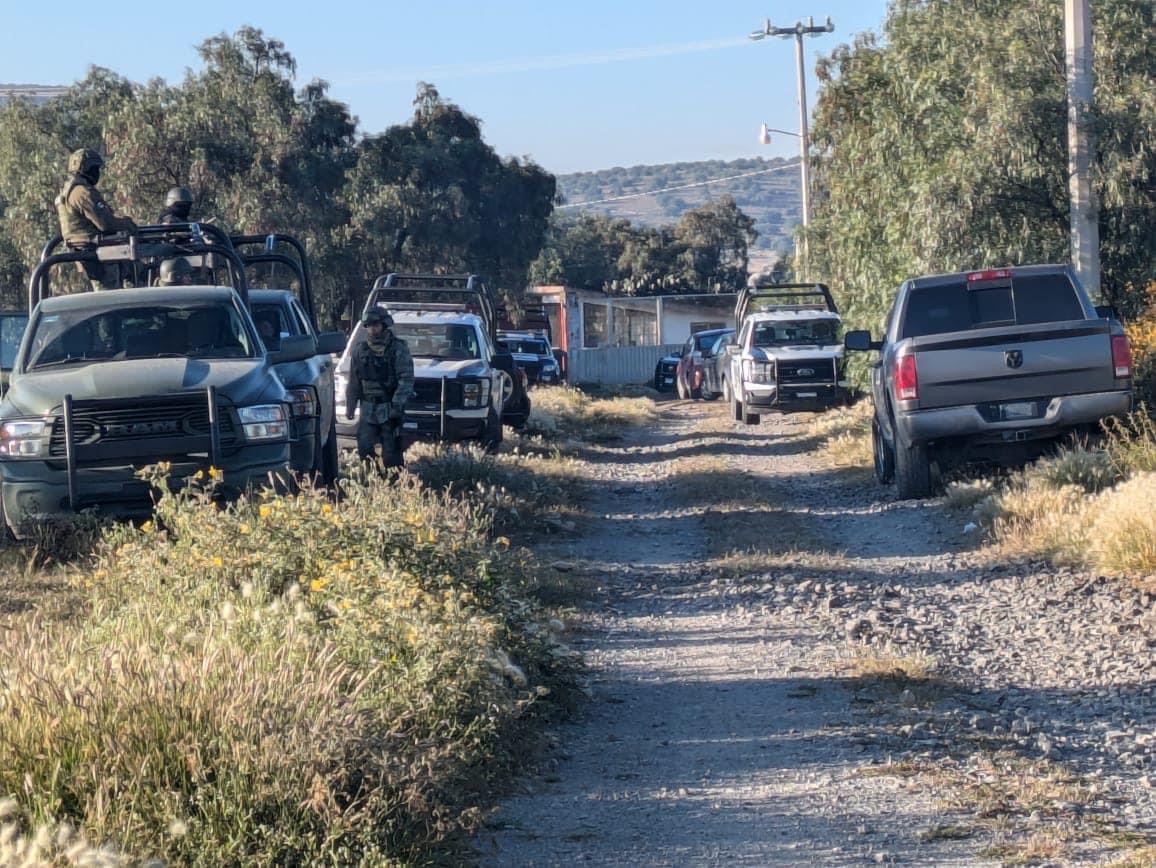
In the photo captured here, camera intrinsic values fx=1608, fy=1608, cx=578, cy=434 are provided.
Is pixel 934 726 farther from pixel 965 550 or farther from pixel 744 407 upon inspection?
pixel 744 407

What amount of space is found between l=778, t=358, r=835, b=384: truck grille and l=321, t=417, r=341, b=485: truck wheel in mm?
13459

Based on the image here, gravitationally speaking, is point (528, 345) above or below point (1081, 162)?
below

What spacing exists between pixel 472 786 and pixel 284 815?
1.26m

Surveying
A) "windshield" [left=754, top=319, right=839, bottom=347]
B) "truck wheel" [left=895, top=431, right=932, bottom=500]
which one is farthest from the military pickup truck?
"windshield" [left=754, top=319, right=839, bottom=347]

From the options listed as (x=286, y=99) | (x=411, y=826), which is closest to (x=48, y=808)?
(x=411, y=826)

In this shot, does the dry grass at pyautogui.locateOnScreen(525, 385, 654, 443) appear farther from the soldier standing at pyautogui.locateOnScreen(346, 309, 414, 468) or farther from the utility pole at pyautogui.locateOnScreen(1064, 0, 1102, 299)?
the soldier standing at pyautogui.locateOnScreen(346, 309, 414, 468)

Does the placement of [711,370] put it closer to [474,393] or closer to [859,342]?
[474,393]

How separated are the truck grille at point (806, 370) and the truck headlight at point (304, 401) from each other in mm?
14834


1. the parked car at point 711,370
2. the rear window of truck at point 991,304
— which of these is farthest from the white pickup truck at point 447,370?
the parked car at point 711,370

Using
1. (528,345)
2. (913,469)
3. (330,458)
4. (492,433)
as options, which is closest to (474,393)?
(492,433)

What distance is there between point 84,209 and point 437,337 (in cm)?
770

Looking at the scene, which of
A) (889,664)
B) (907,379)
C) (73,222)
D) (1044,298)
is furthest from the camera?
(1044,298)

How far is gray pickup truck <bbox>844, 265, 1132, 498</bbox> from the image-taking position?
13.6m

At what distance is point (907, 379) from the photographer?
45.3 ft
